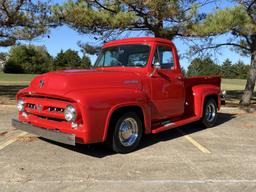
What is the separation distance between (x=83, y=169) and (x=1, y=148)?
203 cm

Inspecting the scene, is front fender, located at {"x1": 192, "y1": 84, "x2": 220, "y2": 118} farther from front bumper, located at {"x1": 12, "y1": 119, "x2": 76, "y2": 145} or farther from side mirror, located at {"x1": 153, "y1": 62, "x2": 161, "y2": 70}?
front bumper, located at {"x1": 12, "y1": 119, "x2": 76, "y2": 145}

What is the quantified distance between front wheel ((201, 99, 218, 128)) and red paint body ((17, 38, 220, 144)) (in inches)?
40.0

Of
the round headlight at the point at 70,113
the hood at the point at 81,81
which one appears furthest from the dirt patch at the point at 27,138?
the round headlight at the point at 70,113

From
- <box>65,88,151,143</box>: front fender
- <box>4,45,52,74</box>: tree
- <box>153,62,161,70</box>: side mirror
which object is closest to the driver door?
<box>153,62,161,70</box>: side mirror

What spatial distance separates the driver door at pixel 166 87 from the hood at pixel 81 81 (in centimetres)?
60

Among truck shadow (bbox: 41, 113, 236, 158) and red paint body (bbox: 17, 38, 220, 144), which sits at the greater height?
red paint body (bbox: 17, 38, 220, 144)

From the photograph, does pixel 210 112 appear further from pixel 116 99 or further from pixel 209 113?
pixel 116 99

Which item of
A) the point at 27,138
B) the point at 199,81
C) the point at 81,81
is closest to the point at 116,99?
the point at 81,81

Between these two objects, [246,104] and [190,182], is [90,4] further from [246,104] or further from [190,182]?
[190,182]

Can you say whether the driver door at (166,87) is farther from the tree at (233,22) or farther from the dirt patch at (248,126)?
the tree at (233,22)

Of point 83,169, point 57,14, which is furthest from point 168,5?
point 83,169

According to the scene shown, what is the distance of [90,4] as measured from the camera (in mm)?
15742

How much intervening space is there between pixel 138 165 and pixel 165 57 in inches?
114

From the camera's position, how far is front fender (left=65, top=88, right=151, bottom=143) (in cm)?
647
